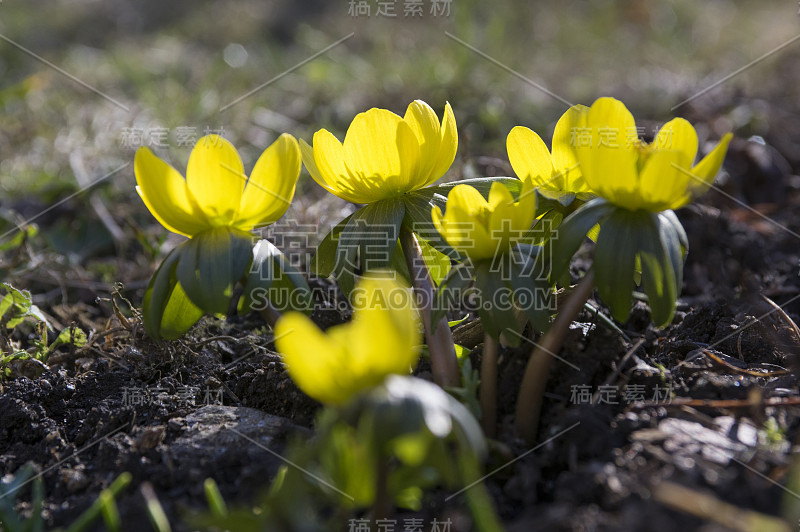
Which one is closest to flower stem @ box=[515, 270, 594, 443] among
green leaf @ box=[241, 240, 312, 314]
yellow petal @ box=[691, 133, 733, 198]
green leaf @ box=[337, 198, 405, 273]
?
yellow petal @ box=[691, 133, 733, 198]

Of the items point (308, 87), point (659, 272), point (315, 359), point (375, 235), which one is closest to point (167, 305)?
point (375, 235)

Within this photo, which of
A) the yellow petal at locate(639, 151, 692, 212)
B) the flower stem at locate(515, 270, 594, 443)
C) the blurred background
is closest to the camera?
the yellow petal at locate(639, 151, 692, 212)

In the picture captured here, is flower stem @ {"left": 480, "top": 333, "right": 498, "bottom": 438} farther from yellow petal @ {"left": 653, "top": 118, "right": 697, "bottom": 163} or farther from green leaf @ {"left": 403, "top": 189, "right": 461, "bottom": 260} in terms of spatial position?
Result: yellow petal @ {"left": 653, "top": 118, "right": 697, "bottom": 163}

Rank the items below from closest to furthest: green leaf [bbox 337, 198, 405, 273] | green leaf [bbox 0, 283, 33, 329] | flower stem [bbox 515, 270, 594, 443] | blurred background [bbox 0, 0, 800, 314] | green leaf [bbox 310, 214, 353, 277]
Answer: flower stem [bbox 515, 270, 594, 443] → green leaf [bbox 337, 198, 405, 273] → green leaf [bbox 310, 214, 353, 277] → green leaf [bbox 0, 283, 33, 329] → blurred background [bbox 0, 0, 800, 314]

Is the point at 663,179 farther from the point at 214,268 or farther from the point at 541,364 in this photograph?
the point at 214,268

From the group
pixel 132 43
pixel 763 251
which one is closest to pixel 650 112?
pixel 763 251

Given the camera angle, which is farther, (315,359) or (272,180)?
(272,180)
